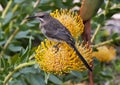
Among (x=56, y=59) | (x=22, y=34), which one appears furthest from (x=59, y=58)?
(x=22, y=34)

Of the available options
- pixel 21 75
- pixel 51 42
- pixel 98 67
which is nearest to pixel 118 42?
pixel 98 67

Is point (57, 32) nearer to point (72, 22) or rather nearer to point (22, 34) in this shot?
point (72, 22)

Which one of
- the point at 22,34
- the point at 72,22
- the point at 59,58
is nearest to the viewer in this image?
the point at 59,58

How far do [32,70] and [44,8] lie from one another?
0.65 m

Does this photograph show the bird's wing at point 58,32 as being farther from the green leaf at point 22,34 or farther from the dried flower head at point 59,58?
the green leaf at point 22,34

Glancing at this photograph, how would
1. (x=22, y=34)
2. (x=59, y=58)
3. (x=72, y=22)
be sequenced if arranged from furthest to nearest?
1. (x=22, y=34)
2. (x=72, y=22)
3. (x=59, y=58)

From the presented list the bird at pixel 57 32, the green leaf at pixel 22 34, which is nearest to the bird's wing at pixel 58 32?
the bird at pixel 57 32

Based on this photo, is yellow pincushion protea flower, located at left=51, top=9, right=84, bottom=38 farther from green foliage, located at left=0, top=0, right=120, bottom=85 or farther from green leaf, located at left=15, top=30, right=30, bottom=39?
green leaf, located at left=15, top=30, right=30, bottom=39

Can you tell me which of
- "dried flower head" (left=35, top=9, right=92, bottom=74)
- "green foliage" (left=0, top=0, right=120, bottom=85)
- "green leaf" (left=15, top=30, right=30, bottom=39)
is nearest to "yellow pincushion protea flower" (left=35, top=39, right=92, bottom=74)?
"dried flower head" (left=35, top=9, right=92, bottom=74)

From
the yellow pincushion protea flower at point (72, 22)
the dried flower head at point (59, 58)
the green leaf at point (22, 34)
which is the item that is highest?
the yellow pincushion protea flower at point (72, 22)

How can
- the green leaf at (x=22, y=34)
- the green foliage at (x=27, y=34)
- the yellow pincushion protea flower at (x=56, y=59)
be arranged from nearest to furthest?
the yellow pincushion protea flower at (x=56, y=59), the green foliage at (x=27, y=34), the green leaf at (x=22, y=34)

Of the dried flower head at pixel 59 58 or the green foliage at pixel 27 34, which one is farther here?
the green foliage at pixel 27 34

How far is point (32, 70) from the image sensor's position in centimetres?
197

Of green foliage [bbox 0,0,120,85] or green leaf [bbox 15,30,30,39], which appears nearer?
green foliage [bbox 0,0,120,85]
